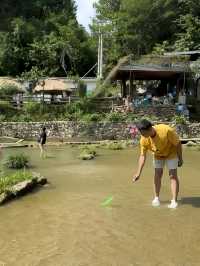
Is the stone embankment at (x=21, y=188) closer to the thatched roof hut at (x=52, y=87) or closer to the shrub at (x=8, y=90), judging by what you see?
the shrub at (x=8, y=90)

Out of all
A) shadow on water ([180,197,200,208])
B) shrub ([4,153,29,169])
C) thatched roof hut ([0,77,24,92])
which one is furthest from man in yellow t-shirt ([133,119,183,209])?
thatched roof hut ([0,77,24,92])

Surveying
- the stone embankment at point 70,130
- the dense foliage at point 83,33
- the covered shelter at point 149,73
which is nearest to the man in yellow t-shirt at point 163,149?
the stone embankment at point 70,130

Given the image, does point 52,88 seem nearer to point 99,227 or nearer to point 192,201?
point 192,201

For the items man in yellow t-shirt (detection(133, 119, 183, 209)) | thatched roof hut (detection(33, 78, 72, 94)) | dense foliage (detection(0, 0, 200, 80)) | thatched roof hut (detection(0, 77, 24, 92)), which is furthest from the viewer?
dense foliage (detection(0, 0, 200, 80))

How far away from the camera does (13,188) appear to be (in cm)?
1130

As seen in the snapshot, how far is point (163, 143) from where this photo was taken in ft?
31.3

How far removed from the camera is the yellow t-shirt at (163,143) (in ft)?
31.1

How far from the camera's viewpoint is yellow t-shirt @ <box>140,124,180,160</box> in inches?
373

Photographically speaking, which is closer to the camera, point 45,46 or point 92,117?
point 92,117

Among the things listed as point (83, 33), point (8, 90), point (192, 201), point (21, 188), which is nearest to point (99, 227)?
point (192, 201)

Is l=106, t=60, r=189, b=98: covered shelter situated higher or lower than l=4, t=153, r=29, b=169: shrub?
higher

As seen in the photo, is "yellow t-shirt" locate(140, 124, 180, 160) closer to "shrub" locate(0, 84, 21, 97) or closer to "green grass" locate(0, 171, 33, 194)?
"green grass" locate(0, 171, 33, 194)

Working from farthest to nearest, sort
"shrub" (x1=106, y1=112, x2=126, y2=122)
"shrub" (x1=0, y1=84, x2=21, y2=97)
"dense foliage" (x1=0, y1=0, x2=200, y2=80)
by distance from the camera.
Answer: "dense foliage" (x1=0, y1=0, x2=200, y2=80) < "shrub" (x1=0, y1=84, x2=21, y2=97) < "shrub" (x1=106, y1=112, x2=126, y2=122)

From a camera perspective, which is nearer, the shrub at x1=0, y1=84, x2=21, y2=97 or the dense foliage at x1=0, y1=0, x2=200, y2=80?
the shrub at x1=0, y1=84, x2=21, y2=97
